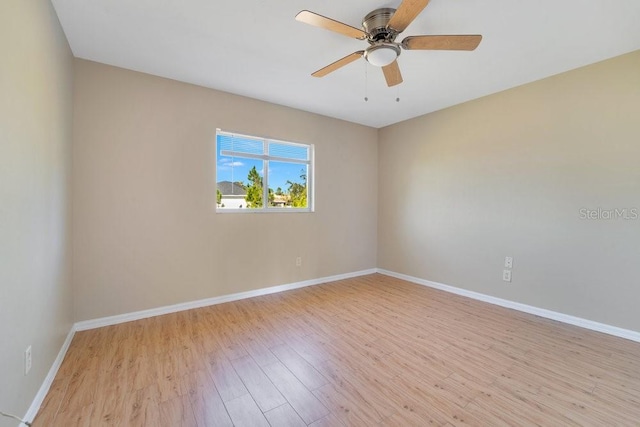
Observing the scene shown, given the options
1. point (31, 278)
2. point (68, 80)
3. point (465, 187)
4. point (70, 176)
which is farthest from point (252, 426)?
point (465, 187)

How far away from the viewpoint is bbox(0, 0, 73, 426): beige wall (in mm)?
1224

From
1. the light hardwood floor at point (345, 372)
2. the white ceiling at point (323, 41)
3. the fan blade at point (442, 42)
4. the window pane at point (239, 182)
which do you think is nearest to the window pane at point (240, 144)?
the window pane at point (239, 182)

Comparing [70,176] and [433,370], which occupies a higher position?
[70,176]

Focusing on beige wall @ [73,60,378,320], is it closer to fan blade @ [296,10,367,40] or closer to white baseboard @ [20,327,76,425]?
white baseboard @ [20,327,76,425]

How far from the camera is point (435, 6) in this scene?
185 centimetres

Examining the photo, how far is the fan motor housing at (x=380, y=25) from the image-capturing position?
1.87 metres

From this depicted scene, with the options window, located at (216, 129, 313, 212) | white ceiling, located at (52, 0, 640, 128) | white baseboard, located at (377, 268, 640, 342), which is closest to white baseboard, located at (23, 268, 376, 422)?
window, located at (216, 129, 313, 212)

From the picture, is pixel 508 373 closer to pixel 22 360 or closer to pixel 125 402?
pixel 125 402

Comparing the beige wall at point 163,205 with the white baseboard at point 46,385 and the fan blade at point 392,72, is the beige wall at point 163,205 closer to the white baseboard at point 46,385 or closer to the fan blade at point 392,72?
the white baseboard at point 46,385

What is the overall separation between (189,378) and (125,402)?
36 centimetres

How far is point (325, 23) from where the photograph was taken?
1686 mm

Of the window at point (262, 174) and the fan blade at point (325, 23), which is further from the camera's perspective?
the window at point (262, 174)

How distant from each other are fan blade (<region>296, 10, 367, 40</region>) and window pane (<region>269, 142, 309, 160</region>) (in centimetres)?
211

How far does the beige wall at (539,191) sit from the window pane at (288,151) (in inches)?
68.0
